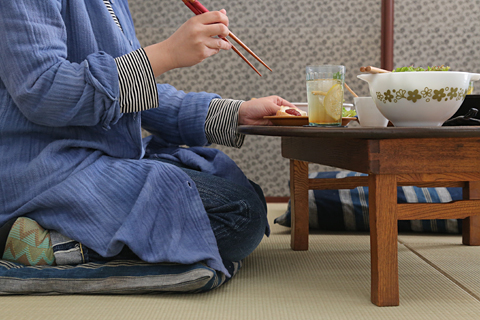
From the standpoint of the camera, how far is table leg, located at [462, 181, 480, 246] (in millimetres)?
1752

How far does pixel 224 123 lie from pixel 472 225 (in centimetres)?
102

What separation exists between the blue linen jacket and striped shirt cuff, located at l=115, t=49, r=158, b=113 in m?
0.02

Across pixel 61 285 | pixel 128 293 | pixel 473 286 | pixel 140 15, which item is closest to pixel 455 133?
pixel 473 286

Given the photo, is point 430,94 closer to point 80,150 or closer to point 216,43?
point 216,43

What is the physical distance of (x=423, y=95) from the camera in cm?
100

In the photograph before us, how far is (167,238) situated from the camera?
1168mm

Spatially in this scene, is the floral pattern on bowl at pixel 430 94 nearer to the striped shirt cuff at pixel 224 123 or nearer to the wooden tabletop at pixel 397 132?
the wooden tabletop at pixel 397 132

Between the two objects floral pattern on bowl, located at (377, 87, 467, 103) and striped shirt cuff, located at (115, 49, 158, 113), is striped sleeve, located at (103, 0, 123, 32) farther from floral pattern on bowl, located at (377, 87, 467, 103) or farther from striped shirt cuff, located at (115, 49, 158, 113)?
floral pattern on bowl, located at (377, 87, 467, 103)

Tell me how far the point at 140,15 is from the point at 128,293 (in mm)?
2458

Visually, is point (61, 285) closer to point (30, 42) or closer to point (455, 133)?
point (30, 42)

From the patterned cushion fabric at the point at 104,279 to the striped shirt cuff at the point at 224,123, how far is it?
51 cm

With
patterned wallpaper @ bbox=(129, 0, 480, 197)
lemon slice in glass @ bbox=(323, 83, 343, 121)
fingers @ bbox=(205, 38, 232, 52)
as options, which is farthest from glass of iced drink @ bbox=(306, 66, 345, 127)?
patterned wallpaper @ bbox=(129, 0, 480, 197)

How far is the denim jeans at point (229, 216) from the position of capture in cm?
124

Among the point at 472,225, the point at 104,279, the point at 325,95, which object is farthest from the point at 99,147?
the point at 472,225
